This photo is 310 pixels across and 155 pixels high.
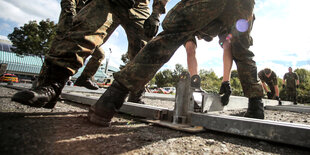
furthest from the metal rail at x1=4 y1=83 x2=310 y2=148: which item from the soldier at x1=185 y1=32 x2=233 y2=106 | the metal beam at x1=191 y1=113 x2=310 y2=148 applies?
the soldier at x1=185 y1=32 x2=233 y2=106

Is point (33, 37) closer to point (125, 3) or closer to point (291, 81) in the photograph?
point (125, 3)

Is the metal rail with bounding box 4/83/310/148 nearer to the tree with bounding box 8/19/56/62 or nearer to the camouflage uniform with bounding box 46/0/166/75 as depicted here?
the camouflage uniform with bounding box 46/0/166/75

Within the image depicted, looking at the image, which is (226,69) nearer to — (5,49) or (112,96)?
(112,96)

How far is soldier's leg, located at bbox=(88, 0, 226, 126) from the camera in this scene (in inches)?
50.5

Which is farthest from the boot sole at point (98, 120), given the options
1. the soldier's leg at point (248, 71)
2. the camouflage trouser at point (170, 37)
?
the soldier's leg at point (248, 71)

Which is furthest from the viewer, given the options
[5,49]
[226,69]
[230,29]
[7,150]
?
[5,49]

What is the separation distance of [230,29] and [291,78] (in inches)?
370

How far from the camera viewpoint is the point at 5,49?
3778cm

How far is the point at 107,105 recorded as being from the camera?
4.13ft

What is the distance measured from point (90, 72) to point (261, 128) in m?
2.75

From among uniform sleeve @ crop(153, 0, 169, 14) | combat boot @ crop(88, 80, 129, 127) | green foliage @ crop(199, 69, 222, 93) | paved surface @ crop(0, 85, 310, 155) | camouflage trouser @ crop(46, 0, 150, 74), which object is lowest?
paved surface @ crop(0, 85, 310, 155)

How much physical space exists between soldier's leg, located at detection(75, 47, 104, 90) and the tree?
1871 cm

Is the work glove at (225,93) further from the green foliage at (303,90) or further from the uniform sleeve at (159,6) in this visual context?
the green foliage at (303,90)

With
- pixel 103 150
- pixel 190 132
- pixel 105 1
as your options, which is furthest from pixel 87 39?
pixel 190 132
